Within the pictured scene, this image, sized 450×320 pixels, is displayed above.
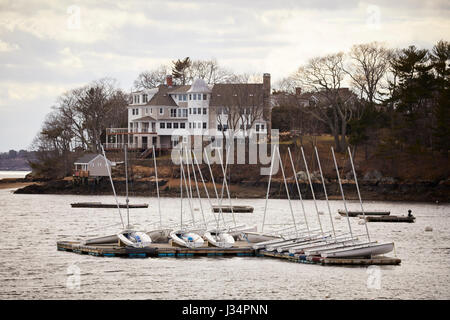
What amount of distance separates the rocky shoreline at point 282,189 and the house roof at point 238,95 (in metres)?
15.3

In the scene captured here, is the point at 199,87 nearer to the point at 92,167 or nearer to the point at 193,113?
the point at 193,113

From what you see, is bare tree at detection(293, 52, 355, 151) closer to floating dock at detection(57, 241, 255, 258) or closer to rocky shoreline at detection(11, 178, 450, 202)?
rocky shoreline at detection(11, 178, 450, 202)

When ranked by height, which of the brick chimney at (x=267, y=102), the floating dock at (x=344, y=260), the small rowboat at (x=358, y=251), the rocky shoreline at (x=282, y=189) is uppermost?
the brick chimney at (x=267, y=102)

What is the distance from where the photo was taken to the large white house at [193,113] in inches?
5123

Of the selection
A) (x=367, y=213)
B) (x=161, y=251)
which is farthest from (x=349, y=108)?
(x=161, y=251)

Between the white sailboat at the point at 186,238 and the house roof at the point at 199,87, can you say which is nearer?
the white sailboat at the point at 186,238

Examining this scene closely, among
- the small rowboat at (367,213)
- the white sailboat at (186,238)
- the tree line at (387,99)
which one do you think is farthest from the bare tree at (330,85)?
the white sailboat at (186,238)

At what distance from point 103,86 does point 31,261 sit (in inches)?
3827

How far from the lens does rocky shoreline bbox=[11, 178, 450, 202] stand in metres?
112

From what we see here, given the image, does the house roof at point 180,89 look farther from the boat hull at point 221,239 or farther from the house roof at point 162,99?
the boat hull at point 221,239

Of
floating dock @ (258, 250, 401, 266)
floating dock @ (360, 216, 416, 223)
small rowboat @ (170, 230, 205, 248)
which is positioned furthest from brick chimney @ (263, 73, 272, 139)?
floating dock @ (258, 250, 401, 266)

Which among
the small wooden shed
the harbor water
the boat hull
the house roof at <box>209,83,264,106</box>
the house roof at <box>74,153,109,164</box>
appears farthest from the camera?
the house roof at <box>209,83,264,106</box>
